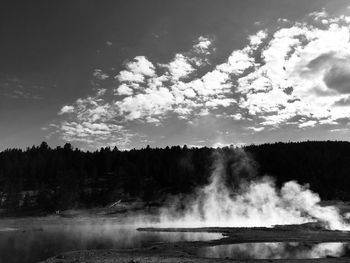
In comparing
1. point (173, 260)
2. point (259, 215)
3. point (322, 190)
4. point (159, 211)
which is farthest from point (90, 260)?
point (322, 190)

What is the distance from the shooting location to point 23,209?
141750 mm

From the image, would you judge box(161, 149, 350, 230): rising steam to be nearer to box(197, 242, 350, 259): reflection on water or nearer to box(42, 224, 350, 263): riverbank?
box(42, 224, 350, 263): riverbank

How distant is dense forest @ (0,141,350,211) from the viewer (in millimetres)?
149625

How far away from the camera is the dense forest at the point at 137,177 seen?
150m

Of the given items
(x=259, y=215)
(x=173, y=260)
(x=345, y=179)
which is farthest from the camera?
(x=345, y=179)

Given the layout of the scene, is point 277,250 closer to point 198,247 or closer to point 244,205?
point 198,247

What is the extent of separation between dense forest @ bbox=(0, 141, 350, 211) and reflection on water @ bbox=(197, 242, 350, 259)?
96.0 meters

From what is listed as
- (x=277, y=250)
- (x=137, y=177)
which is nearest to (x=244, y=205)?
(x=137, y=177)

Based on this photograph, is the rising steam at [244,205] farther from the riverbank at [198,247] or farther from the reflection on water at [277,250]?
the reflection on water at [277,250]

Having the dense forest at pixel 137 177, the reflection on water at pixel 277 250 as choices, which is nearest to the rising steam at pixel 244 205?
the dense forest at pixel 137 177

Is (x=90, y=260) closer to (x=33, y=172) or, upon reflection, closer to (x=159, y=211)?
(x=159, y=211)

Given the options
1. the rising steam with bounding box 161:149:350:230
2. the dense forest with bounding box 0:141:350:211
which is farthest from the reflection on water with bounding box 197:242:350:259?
the dense forest with bounding box 0:141:350:211

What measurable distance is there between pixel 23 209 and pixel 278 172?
11016 centimetres

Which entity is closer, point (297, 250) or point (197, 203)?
point (297, 250)
